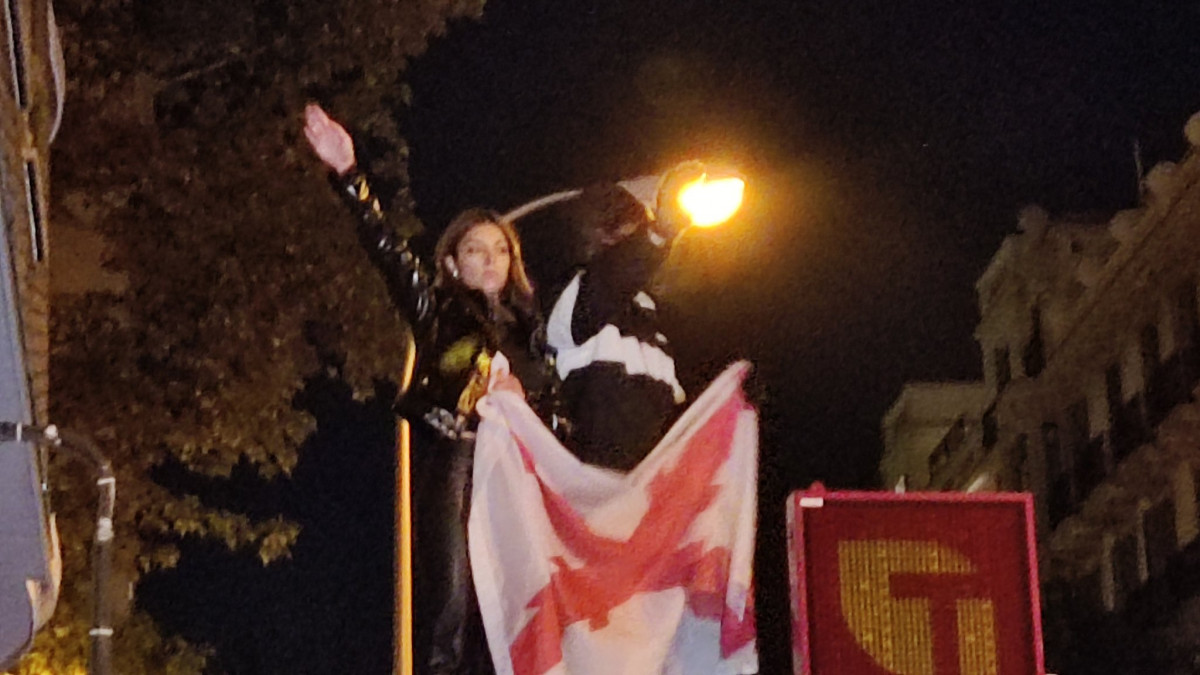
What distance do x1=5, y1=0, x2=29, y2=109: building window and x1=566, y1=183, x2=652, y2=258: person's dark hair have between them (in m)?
3.36

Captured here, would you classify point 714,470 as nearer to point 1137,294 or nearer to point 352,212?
point 352,212

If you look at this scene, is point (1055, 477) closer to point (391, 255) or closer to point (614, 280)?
point (614, 280)

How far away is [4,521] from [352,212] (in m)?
2.72

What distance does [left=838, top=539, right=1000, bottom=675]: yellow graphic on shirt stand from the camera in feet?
24.3

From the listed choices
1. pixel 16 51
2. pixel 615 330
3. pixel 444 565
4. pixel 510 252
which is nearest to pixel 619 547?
pixel 444 565

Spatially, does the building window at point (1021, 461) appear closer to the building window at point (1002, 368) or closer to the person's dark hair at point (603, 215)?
the building window at point (1002, 368)

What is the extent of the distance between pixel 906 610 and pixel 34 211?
504 centimetres

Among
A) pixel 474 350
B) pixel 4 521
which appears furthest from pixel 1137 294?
pixel 4 521

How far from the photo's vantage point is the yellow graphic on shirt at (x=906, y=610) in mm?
7398

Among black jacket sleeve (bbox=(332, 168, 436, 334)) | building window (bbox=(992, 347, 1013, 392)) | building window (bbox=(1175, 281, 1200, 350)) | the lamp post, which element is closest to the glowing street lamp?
the lamp post

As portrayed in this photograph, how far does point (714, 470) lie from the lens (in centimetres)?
793

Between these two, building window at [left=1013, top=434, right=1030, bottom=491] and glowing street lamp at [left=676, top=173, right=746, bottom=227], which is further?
building window at [left=1013, top=434, right=1030, bottom=491]

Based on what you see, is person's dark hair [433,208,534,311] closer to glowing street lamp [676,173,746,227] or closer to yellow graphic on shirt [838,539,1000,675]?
glowing street lamp [676,173,746,227]

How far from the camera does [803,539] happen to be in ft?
24.7
